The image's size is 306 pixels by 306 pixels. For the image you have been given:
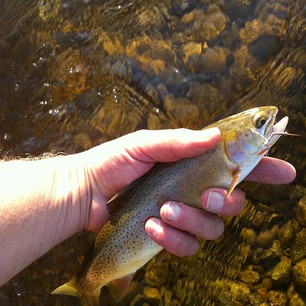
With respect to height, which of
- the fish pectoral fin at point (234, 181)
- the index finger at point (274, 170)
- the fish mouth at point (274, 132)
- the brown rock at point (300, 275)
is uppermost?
the fish mouth at point (274, 132)

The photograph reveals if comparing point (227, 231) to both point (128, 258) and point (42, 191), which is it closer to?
point (128, 258)

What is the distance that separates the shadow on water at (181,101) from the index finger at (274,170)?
656mm

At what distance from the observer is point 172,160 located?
10.1 ft

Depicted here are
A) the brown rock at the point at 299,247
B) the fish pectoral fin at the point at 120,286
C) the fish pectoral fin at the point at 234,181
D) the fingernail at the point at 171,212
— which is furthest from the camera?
the brown rock at the point at 299,247

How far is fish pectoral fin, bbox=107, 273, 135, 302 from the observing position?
11.3 ft

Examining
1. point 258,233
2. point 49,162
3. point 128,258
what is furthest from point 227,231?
point 49,162

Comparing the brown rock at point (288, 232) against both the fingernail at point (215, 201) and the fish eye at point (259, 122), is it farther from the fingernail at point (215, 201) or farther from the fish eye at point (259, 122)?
the fish eye at point (259, 122)

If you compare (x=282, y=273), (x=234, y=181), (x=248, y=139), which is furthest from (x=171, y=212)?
(x=282, y=273)

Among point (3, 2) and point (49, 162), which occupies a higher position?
point (3, 2)

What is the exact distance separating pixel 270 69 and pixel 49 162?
188 cm

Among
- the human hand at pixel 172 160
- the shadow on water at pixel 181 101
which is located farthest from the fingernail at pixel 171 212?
the shadow on water at pixel 181 101

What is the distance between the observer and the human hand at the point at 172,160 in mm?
2941

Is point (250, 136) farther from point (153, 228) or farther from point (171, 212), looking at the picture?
point (153, 228)

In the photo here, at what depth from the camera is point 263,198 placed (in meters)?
3.95
